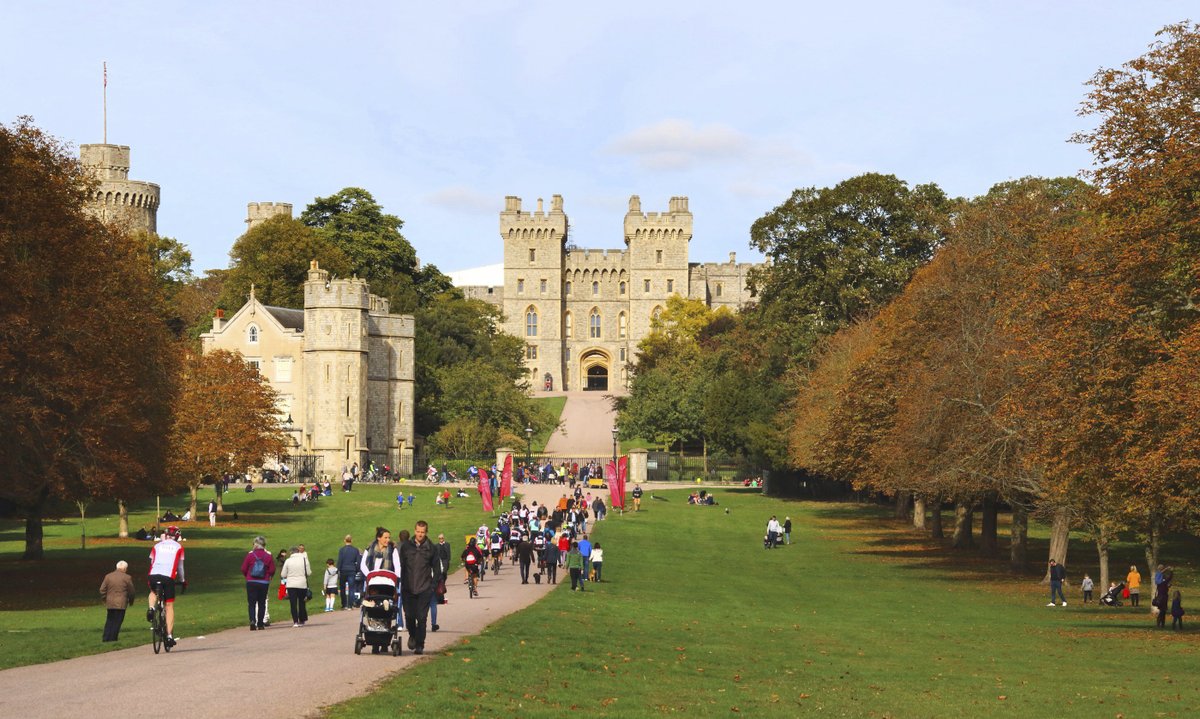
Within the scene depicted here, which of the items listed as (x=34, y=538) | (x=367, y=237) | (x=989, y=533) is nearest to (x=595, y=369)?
(x=367, y=237)

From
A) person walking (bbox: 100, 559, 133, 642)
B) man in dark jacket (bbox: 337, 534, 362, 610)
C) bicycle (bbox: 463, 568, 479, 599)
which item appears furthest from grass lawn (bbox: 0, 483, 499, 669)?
bicycle (bbox: 463, 568, 479, 599)

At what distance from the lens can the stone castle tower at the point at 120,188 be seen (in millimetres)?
108000

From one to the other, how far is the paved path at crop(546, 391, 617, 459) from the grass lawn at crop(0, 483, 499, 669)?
82.1ft

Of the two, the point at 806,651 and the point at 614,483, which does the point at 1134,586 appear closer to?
the point at 806,651

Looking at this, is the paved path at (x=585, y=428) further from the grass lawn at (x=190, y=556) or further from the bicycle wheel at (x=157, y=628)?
the bicycle wheel at (x=157, y=628)

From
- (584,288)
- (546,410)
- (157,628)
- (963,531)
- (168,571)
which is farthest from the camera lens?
(584,288)

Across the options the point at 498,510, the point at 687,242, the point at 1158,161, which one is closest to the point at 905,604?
the point at 1158,161

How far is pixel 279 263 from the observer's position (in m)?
86.9

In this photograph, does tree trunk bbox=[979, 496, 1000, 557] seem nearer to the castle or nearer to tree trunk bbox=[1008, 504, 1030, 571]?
tree trunk bbox=[1008, 504, 1030, 571]

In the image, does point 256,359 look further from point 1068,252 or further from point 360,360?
point 1068,252

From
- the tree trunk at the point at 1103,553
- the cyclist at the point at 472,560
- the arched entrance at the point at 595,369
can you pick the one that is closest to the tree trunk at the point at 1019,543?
the tree trunk at the point at 1103,553

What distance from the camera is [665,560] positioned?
4109 cm

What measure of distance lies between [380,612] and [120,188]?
99333 millimetres

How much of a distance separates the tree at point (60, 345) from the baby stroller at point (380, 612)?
1436 cm
